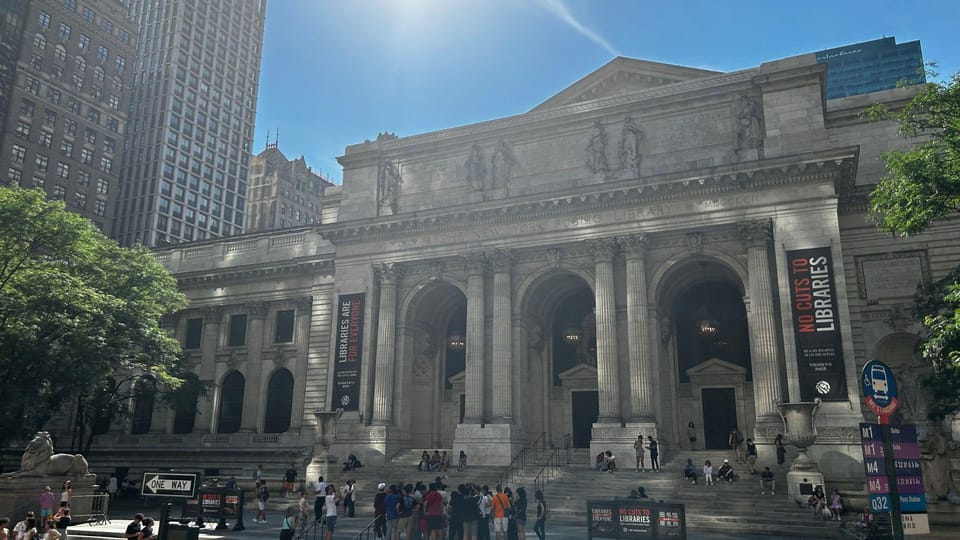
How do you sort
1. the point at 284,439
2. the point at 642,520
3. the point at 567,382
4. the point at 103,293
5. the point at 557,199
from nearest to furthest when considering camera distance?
the point at 642,520 < the point at 103,293 < the point at 557,199 < the point at 567,382 < the point at 284,439

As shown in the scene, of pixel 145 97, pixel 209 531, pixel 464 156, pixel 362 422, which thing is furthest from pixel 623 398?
pixel 145 97

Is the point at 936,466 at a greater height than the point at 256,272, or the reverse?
the point at 256,272

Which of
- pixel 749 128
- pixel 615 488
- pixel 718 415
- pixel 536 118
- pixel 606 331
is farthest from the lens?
pixel 536 118

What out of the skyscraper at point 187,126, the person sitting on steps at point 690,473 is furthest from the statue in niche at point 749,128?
the skyscraper at point 187,126

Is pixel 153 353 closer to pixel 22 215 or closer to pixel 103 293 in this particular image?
pixel 103 293

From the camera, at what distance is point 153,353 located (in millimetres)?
35281

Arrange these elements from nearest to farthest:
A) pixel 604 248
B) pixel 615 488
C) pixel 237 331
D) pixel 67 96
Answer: pixel 615 488 < pixel 604 248 < pixel 237 331 < pixel 67 96

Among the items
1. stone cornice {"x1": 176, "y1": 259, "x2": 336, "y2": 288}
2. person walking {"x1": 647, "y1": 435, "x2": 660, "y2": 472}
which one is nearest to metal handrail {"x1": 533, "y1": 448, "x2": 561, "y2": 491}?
person walking {"x1": 647, "y1": 435, "x2": 660, "y2": 472}

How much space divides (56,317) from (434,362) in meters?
19.9

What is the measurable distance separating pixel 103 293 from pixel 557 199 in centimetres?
2178

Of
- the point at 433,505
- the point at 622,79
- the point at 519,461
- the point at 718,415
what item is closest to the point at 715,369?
the point at 718,415

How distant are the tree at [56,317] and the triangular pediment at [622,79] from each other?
23523mm

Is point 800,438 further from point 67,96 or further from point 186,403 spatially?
point 67,96

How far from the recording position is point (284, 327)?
47.2 m
